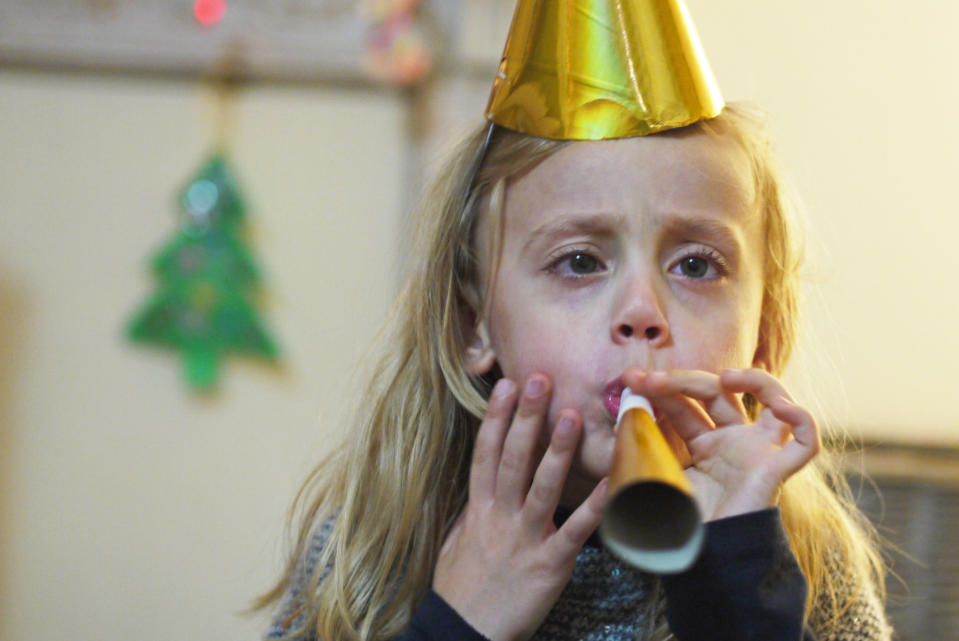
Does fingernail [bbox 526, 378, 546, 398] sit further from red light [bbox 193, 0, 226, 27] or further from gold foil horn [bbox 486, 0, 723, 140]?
red light [bbox 193, 0, 226, 27]

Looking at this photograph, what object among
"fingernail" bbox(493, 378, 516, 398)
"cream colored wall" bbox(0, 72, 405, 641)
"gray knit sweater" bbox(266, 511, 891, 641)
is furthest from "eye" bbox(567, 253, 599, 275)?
"cream colored wall" bbox(0, 72, 405, 641)

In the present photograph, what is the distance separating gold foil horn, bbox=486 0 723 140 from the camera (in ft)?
2.25

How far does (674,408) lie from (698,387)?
35 mm

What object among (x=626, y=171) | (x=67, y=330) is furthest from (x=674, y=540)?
(x=67, y=330)

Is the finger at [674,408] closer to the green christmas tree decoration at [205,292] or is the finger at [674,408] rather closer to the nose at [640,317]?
the nose at [640,317]

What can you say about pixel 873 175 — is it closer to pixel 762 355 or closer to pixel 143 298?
pixel 762 355

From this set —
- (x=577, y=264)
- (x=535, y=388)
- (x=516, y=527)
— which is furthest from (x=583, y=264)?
(x=516, y=527)

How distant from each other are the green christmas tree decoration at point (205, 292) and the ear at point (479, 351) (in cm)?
74

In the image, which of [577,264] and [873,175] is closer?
[577,264]

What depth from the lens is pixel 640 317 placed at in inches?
24.8

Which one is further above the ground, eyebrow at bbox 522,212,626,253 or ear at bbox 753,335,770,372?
eyebrow at bbox 522,212,626,253

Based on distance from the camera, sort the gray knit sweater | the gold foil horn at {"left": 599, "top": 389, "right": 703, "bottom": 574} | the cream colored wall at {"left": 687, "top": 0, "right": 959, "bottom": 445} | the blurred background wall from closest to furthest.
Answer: the gold foil horn at {"left": 599, "top": 389, "right": 703, "bottom": 574}, the gray knit sweater, the cream colored wall at {"left": 687, "top": 0, "right": 959, "bottom": 445}, the blurred background wall

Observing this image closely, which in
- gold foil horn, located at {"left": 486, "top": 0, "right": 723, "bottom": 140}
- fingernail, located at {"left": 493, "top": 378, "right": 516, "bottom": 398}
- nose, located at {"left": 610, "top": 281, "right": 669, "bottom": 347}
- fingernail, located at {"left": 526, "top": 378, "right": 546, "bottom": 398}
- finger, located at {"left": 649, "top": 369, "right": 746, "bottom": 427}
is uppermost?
gold foil horn, located at {"left": 486, "top": 0, "right": 723, "bottom": 140}

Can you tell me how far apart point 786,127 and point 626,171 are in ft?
2.39
